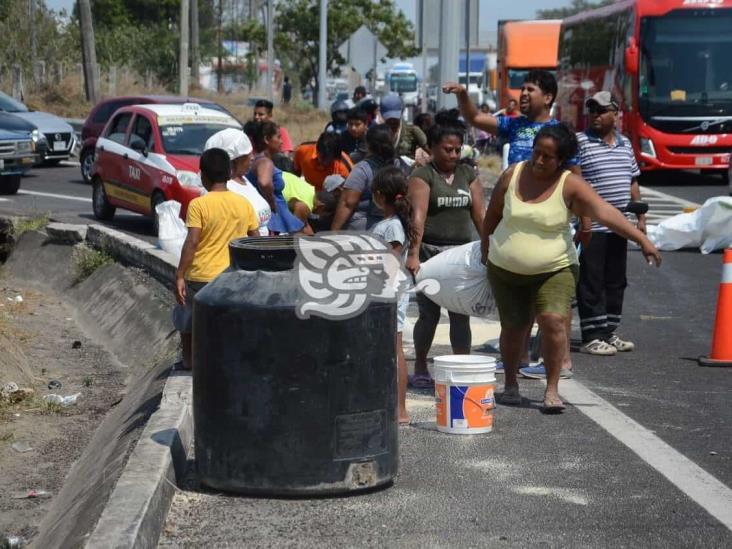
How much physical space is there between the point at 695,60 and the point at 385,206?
20.5 meters

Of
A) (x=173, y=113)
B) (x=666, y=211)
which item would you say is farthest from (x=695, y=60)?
(x=173, y=113)

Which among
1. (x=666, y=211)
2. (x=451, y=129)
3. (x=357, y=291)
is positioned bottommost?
(x=666, y=211)

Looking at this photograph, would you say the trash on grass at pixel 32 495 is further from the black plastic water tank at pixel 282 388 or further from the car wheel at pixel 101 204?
the car wheel at pixel 101 204

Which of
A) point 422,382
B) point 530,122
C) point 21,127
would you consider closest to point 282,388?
point 422,382

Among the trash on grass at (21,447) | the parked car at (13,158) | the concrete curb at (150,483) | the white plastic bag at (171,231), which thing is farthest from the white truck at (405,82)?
the concrete curb at (150,483)

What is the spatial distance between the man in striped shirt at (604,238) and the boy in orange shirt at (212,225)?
111 inches

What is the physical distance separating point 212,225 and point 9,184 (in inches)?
634

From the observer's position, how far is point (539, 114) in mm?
9375

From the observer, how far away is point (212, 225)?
27.7 feet

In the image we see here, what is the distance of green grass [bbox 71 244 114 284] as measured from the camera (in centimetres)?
1538

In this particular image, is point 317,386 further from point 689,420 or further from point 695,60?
point 695,60

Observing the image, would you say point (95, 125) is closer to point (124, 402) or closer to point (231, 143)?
point (124, 402)

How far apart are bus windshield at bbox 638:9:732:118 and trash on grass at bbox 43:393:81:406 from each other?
60.2 ft

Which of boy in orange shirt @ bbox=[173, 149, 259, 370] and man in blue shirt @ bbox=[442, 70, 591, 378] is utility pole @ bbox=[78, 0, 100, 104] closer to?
man in blue shirt @ bbox=[442, 70, 591, 378]
